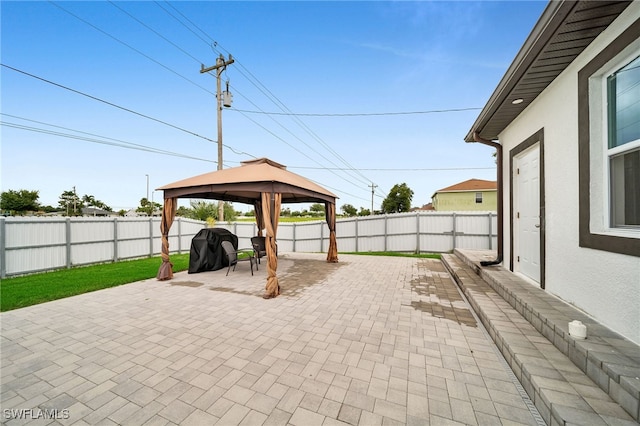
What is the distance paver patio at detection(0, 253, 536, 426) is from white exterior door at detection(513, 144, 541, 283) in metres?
1.35

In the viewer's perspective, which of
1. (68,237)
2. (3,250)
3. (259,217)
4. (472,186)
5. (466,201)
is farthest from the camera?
A: (472,186)

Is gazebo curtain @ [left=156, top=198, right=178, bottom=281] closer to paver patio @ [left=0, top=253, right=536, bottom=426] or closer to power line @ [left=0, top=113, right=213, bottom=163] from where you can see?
paver patio @ [left=0, top=253, right=536, bottom=426]

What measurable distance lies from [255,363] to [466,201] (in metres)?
30.0

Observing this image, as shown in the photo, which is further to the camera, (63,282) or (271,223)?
(63,282)

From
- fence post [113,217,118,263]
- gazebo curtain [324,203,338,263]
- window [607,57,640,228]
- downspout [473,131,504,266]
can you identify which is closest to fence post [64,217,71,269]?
fence post [113,217,118,263]

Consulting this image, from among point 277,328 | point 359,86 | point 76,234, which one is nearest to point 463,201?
point 359,86

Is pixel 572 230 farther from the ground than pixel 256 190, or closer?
closer

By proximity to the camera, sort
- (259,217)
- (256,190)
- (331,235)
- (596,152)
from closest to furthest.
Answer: (596,152), (256,190), (331,235), (259,217)

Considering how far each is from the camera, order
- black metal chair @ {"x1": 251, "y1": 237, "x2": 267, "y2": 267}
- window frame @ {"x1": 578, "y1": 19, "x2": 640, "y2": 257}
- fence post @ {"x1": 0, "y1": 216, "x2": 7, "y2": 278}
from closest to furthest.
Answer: window frame @ {"x1": 578, "y1": 19, "x2": 640, "y2": 257} → fence post @ {"x1": 0, "y1": 216, "x2": 7, "y2": 278} → black metal chair @ {"x1": 251, "y1": 237, "x2": 267, "y2": 267}

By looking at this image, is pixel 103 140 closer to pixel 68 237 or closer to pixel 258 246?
pixel 68 237

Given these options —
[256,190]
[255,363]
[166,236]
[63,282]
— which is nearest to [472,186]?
[256,190]

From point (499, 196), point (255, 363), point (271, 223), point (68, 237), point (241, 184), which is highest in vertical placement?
point (241, 184)

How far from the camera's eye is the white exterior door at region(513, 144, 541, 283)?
3.62 metres

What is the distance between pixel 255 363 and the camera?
2318 mm
